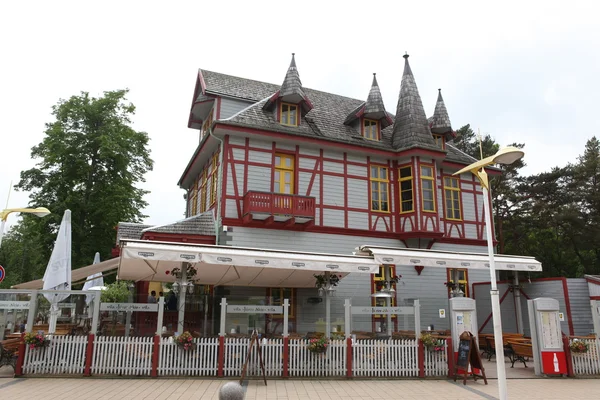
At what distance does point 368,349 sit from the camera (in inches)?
450

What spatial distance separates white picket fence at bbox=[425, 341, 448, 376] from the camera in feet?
37.9

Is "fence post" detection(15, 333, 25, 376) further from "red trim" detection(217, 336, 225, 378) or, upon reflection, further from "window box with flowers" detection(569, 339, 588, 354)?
"window box with flowers" detection(569, 339, 588, 354)

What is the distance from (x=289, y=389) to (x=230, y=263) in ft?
11.6

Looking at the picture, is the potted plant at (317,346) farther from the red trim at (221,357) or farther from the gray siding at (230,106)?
the gray siding at (230,106)

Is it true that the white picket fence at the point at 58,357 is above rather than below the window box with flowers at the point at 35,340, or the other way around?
below

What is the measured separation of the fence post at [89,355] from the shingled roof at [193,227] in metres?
5.35

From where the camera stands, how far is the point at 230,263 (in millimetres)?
11539

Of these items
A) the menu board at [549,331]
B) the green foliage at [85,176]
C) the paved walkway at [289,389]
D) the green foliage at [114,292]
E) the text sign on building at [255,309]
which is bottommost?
the paved walkway at [289,389]

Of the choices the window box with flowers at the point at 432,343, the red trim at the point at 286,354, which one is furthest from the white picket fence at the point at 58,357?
the window box with flowers at the point at 432,343

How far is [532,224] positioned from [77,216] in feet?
107

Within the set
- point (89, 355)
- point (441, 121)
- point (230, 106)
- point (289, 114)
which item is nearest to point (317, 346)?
point (89, 355)

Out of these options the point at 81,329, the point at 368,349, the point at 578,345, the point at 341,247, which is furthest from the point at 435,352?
the point at 81,329

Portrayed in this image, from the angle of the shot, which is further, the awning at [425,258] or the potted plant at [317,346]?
the awning at [425,258]

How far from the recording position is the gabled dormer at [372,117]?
1997cm
